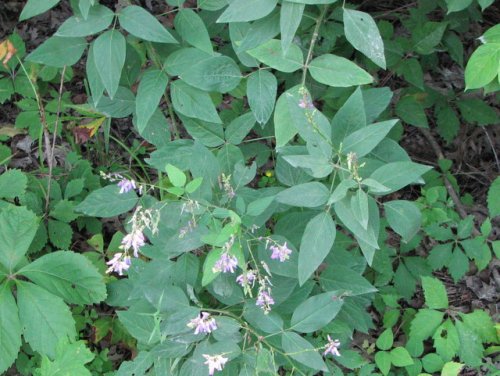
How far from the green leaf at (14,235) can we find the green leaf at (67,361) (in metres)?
0.41

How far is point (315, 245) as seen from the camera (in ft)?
5.68

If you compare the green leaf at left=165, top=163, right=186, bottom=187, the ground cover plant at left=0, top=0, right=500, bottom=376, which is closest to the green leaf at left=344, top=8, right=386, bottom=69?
the ground cover plant at left=0, top=0, right=500, bottom=376

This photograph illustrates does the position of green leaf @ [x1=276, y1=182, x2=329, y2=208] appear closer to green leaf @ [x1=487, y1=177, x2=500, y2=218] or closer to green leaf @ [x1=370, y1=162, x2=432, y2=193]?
green leaf @ [x1=370, y1=162, x2=432, y2=193]

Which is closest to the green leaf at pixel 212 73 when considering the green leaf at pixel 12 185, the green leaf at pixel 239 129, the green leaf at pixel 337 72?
the green leaf at pixel 239 129

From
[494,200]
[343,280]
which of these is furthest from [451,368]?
[343,280]

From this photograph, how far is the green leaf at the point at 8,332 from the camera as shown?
88.2 inches

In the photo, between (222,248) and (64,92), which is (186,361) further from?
(64,92)

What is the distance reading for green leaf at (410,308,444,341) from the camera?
2.97 meters

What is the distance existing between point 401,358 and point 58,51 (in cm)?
227

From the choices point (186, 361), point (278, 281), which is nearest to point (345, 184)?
point (278, 281)

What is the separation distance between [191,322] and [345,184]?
0.68m

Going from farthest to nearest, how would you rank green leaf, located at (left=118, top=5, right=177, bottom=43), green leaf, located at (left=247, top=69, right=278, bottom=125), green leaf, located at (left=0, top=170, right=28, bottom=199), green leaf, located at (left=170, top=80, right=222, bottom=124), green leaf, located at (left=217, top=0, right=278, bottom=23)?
green leaf, located at (left=0, top=170, right=28, bottom=199) < green leaf, located at (left=170, top=80, right=222, bottom=124) < green leaf, located at (left=247, top=69, right=278, bottom=125) < green leaf, located at (left=118, top=5, right=177, bottom=43) < green leaf, located at (left=217, top=0, right=278, bottom=23)

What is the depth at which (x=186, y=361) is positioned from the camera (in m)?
1.95

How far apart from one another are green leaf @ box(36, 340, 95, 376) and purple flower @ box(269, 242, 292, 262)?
107 centimetres
